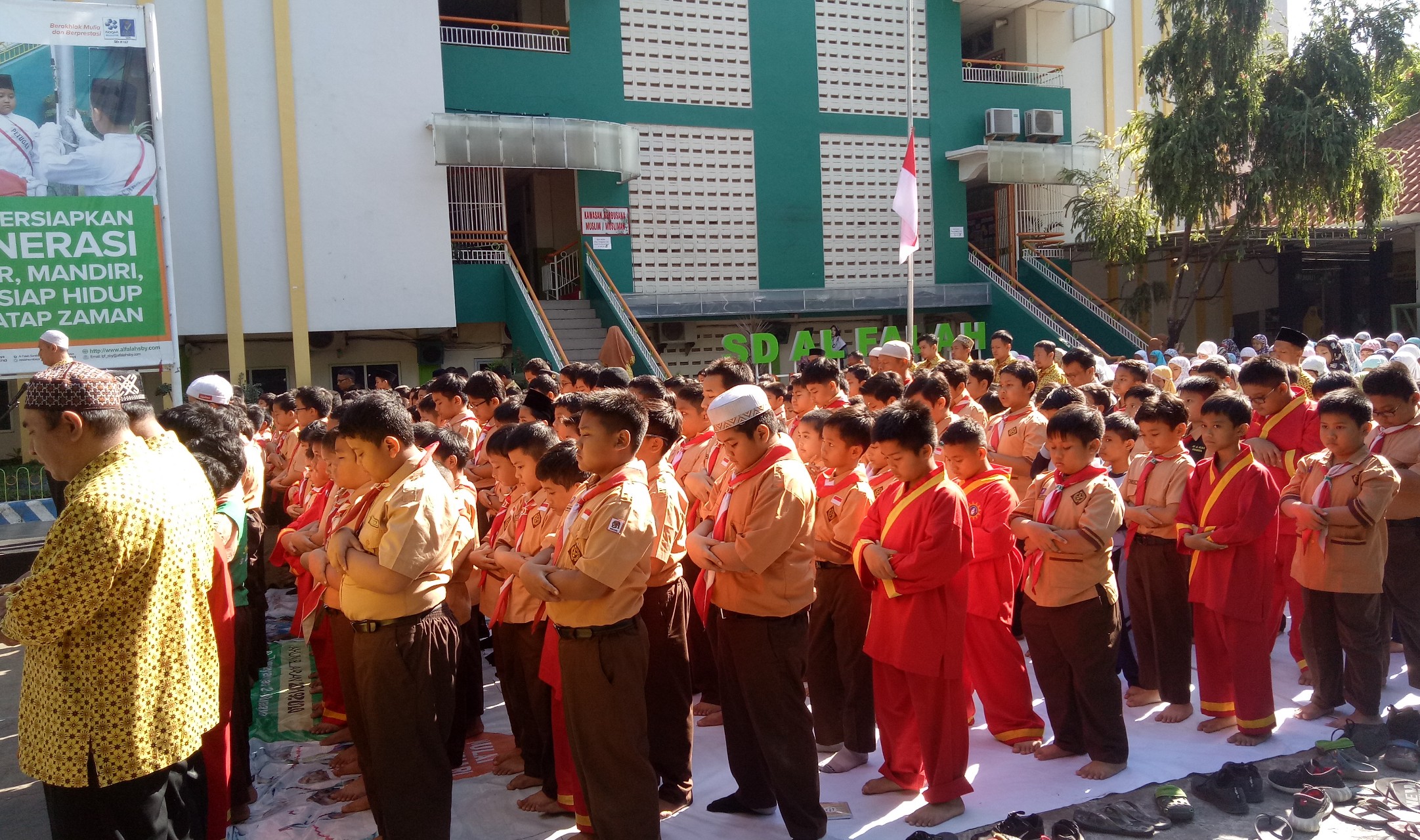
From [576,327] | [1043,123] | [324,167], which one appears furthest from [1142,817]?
[1043,123]

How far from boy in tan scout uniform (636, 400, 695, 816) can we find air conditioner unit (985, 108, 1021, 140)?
728 inches

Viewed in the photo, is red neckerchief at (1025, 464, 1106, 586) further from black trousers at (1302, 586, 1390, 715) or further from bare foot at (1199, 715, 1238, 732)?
black trousers at (1302, 586, 1390, 715)

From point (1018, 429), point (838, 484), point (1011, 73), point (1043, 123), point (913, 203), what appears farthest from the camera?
point (1011, 73)

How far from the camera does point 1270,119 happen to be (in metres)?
17.7

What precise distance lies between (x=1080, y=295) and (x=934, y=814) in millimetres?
18623

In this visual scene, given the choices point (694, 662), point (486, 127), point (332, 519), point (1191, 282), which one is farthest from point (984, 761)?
point (1191, 282)

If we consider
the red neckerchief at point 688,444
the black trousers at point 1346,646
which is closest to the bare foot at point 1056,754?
the black trousers at point 1346,646

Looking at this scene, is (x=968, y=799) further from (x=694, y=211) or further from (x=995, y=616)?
(x=694, y=211)

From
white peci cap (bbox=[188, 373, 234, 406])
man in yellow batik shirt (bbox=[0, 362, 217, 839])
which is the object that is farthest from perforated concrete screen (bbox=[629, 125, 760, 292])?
man in yellow batik shirt (bbox=[0, 362, 217, 839])

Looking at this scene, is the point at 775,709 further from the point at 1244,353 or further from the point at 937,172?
the point at 937,172

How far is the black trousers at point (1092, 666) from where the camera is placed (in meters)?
4.55

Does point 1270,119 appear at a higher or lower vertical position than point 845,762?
higher

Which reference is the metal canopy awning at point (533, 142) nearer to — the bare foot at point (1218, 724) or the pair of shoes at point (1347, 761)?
the bare foot at point (1218, 724)

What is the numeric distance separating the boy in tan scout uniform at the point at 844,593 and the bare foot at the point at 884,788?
31 centimetres
